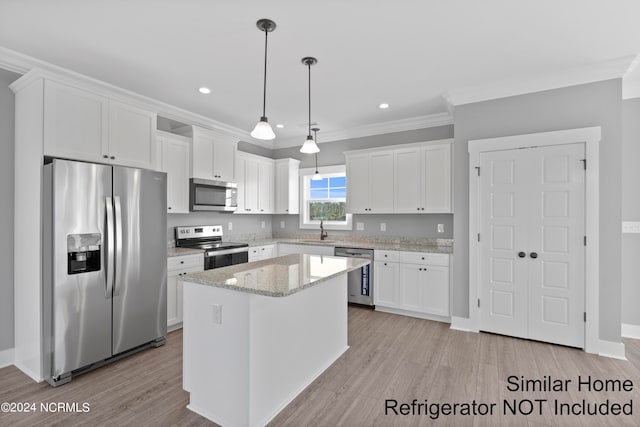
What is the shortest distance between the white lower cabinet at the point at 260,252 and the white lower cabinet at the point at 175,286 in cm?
107

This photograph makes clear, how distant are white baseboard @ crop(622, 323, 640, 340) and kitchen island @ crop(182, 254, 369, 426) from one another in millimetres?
3395

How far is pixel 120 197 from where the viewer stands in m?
2.86

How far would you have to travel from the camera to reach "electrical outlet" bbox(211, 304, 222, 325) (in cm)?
204

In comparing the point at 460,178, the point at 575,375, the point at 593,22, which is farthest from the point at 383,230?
the point at 593,22

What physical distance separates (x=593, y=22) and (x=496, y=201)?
1717 millimetres

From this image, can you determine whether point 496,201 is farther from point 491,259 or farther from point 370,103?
point 370,103

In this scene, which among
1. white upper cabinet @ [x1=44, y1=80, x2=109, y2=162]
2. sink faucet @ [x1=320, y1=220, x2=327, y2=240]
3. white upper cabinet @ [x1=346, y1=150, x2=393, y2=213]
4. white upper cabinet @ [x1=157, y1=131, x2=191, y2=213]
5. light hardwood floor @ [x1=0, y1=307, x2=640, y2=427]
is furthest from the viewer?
sink faucet @ [x1=320, y1=220, x2=327, y2=240]

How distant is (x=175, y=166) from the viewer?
402cm

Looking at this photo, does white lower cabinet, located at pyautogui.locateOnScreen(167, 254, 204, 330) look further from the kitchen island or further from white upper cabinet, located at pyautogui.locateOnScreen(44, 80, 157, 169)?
the kitchen island

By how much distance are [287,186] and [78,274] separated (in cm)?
340

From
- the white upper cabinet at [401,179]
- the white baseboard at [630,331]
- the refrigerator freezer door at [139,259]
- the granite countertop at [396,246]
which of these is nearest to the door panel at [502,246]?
the granite countertop at [396,246]

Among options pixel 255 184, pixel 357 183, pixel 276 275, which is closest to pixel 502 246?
pixel 357 183

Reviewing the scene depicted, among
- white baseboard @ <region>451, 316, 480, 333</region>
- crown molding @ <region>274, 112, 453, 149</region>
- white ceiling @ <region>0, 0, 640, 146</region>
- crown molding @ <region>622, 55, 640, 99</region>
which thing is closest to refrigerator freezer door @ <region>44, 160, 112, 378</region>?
white ceiling @ <region>0, 0, 640, 146</region>

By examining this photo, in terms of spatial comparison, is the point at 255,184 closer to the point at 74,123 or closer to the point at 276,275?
the point at 74,123
